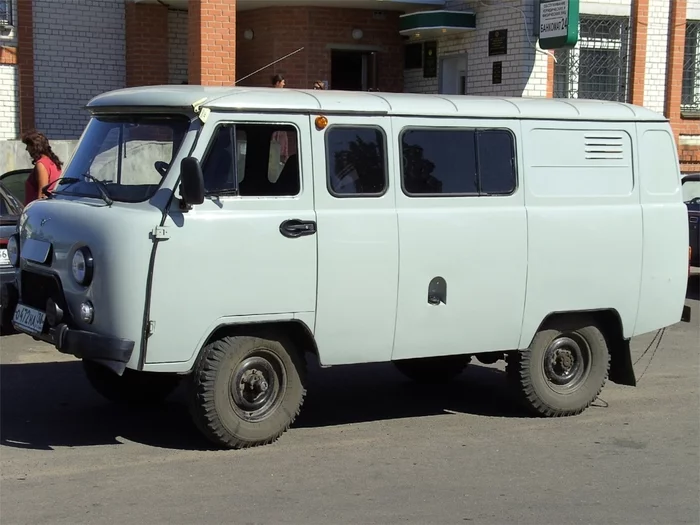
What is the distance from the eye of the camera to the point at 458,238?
7066 millimetres

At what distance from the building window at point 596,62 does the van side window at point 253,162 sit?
10.5 meters

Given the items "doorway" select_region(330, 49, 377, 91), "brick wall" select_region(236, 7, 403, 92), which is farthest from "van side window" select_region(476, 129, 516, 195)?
"doorway" select_region(330, 49, 377, 91)

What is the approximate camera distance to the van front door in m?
6.13

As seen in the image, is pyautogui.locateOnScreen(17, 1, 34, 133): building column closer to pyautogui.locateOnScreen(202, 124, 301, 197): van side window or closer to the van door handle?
pyautogui.locateOnScreen(202, 124, 301, 197): van side window

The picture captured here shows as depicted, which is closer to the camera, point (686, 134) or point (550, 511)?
point (550, 511)

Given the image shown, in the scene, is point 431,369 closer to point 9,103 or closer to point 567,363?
point 567,363

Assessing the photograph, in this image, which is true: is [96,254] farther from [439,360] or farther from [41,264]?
[439,360]

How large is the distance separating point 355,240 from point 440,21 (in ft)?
33.3

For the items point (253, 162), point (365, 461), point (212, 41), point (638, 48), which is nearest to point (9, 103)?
point (212, 41)

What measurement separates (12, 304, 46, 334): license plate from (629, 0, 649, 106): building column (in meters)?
12.2

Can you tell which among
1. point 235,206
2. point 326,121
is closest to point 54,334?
point 235,206

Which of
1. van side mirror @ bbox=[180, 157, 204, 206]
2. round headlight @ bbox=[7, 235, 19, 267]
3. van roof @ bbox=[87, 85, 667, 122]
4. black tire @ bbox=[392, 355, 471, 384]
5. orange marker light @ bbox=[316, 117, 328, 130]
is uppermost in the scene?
van roof @ bbox=[87, 85, 667, 122]

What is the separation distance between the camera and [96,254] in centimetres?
610

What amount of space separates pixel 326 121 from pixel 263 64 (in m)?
10.4
